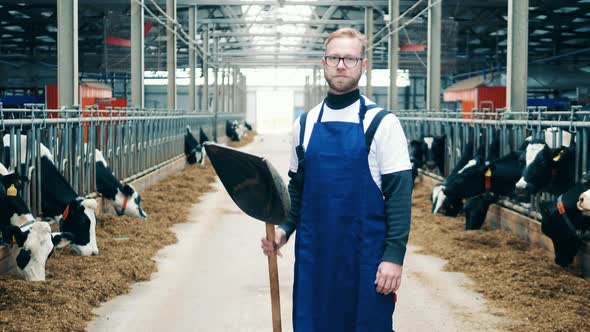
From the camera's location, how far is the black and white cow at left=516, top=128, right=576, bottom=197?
23.8ft

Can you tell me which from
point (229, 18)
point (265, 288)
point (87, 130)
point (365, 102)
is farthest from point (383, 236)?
point (229, 18)

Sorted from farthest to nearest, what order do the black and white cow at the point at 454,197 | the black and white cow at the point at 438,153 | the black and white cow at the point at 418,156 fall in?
the black and white cow at the point at 418,156, the black and white cow at the point at 438,153, the black and white cow at the point at 454,197

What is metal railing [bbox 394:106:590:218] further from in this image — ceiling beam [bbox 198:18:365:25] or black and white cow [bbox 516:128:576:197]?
ceiling beam [bbox 198:18:365:25]

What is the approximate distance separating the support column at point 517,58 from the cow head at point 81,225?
16.5 feet

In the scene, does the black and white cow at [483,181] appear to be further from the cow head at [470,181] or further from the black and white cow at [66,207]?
the black and white cow at [66,207]

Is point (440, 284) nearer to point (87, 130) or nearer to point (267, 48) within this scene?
point (87, 130)

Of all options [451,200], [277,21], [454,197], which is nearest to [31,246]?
[454,197]

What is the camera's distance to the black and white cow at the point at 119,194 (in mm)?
9703

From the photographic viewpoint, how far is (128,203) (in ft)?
31.9

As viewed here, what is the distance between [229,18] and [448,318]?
26.4 metres

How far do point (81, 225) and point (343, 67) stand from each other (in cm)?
469

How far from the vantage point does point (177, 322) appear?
5320 millimetres

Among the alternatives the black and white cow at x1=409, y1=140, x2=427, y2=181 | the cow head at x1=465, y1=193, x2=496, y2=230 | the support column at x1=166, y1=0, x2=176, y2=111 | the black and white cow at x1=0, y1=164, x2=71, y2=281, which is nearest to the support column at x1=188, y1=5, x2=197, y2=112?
the support column at x1=166, y1=0, x2=176, y2=111

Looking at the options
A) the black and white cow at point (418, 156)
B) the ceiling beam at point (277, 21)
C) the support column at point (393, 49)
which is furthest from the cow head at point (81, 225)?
the ceiling beam at point (277, 21)
